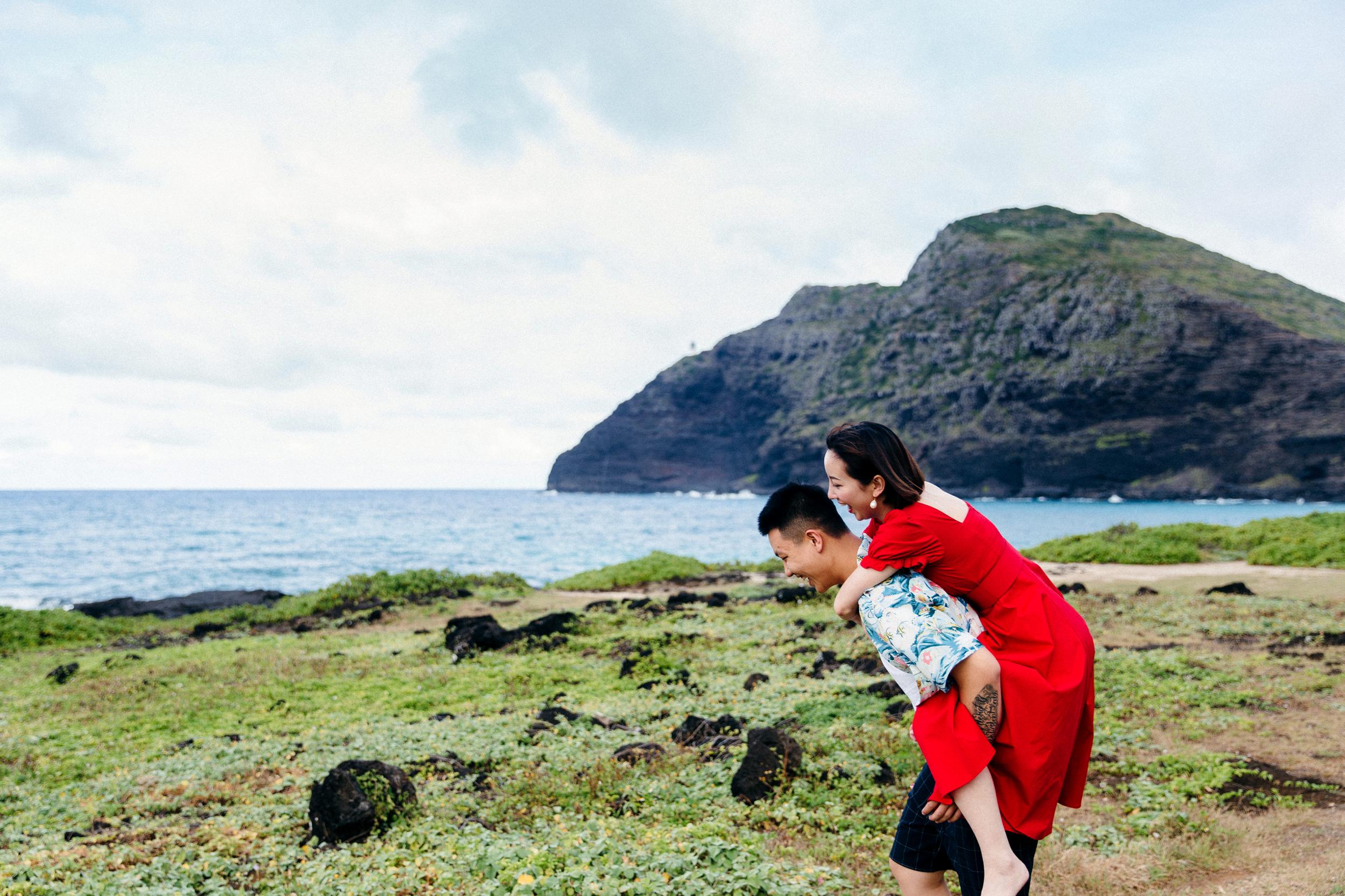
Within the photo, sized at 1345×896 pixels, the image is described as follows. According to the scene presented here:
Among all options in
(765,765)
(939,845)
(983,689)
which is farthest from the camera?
(765,765)

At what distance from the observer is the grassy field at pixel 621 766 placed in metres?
6.36

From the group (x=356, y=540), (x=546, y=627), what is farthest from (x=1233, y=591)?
(x=356, y=540)

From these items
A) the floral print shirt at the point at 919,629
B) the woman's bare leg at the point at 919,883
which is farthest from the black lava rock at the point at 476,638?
the floral print shirt at the point at 919,629

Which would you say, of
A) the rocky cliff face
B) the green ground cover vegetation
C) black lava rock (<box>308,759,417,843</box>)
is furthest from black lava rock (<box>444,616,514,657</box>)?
the rocky cliff face

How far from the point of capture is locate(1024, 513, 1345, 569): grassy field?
2602cm

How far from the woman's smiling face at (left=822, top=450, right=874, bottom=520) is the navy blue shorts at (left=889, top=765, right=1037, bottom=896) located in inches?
43.6

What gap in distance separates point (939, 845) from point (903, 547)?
1.47 meters

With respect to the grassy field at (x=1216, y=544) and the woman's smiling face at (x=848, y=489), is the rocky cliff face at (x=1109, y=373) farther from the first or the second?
the woman's smiling face at (x=848, y=489)

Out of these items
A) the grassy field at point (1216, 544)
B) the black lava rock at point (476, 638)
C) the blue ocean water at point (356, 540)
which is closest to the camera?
the black lava rock at point (476, 638)

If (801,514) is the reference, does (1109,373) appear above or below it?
above

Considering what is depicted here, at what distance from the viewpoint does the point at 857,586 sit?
10.6ft

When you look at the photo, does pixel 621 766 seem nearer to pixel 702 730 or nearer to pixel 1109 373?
pixel 702 730

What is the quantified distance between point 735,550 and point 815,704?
52998mm

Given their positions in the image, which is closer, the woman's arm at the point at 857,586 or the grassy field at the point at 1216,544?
the woman's arm at the point at 857,586
